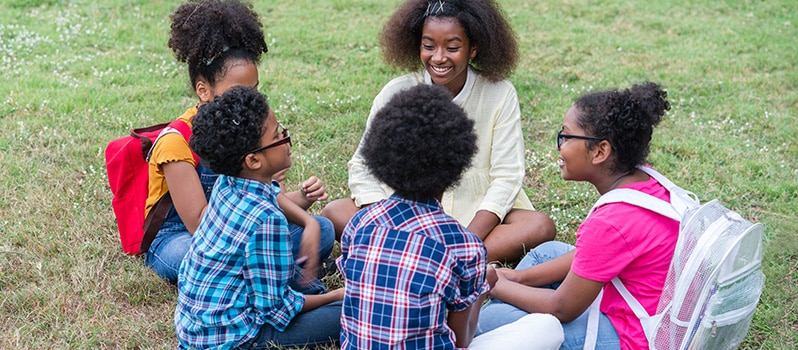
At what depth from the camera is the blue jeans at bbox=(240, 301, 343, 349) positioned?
314cm

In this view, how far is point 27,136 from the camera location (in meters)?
5.49

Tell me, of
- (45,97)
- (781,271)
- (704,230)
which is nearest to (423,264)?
(704,230)

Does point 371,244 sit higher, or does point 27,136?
point 371,244

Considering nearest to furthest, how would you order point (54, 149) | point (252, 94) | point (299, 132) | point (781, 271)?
point (252, 94), point (781, 271), point (54, 149), point (299, 132)

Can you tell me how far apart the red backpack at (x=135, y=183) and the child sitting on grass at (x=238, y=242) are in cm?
75

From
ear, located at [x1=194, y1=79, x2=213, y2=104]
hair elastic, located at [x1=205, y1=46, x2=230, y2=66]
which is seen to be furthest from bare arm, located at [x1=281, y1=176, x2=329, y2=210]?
hair elastic, located at [x1=205, y1=46, x2=230, y2=66]

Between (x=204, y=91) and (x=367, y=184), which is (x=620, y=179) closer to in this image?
(x=367, y=184)

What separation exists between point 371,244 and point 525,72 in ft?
15.8

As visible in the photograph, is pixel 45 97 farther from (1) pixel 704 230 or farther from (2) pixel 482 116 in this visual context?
(1) pixel 704 230

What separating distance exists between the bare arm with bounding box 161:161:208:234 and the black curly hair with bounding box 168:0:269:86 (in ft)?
1.85

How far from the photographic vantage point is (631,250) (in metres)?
2.77

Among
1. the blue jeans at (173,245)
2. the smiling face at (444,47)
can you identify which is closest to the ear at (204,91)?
the blue jeans at (173,245)

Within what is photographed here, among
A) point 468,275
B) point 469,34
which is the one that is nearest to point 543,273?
point 468,275

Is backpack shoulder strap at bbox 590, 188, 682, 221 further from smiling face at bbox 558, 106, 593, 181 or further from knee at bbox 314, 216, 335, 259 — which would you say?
knee at bbox 314, 216, 335, 259
